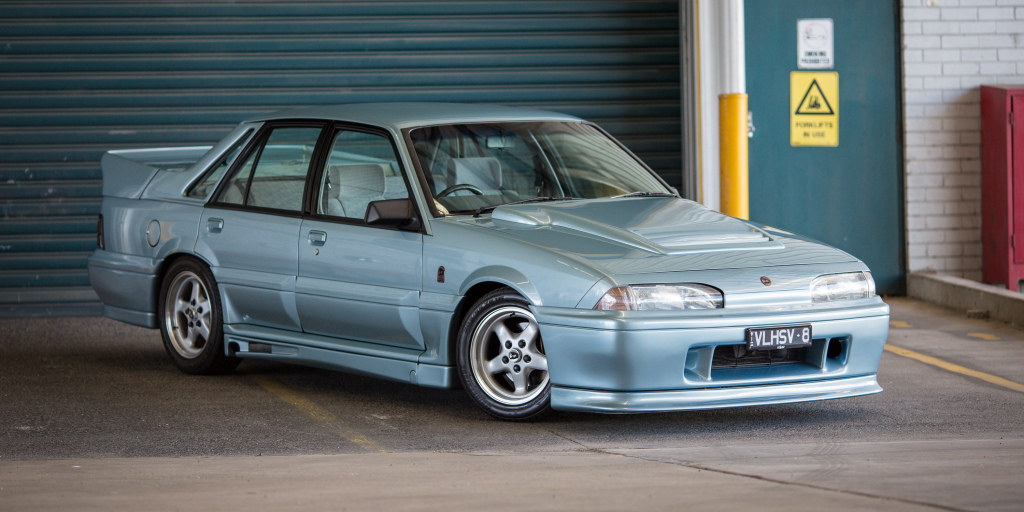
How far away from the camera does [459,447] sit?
5.09m

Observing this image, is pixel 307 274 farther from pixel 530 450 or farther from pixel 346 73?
pixel 346 73

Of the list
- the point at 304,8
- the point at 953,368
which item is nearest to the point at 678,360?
the point at 953,368

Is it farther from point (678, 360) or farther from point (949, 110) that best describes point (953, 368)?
point (949, 110)

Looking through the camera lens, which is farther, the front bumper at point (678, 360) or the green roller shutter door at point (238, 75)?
the green roller shutter door at point (238, 75)

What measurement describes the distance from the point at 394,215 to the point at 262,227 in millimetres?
1081

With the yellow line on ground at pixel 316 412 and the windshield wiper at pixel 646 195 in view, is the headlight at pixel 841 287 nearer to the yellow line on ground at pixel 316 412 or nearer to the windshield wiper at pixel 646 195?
the windshield wiper at pixel 646 195

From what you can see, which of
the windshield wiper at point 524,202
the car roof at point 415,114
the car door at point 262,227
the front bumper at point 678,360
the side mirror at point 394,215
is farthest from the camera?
the car door at point 262,227

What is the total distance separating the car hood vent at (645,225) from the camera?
17.9 feet

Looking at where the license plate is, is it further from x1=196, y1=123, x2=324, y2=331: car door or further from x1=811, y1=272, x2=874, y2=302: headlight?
x1=196, y1=123, x2=324, y2=331: car door

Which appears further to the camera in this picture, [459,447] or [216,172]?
[216,172]

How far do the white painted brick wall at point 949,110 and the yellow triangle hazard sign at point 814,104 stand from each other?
0.66 metres

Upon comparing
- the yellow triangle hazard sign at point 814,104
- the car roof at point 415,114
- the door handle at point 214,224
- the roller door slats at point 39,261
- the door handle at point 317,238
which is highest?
the yellow triangle hazard sign at point 814,104

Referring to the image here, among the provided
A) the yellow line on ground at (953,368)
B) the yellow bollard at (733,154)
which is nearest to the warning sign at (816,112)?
the yellow bollard at (733,154)

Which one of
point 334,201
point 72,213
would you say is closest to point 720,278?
point 334,201
